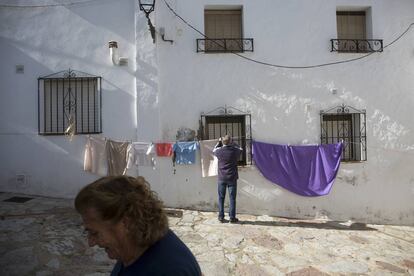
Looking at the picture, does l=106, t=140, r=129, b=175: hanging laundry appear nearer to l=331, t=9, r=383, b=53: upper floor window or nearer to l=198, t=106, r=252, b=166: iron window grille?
l=198, t=106, r=252, b=166: iron window grille

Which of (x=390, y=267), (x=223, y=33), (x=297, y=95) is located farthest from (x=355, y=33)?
(x=390, y=267)

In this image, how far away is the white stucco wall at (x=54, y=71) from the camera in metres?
7.79

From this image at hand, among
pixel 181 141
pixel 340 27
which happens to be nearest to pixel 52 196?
A: pixel 181 141

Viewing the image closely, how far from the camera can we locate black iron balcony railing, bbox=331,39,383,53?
8.12m

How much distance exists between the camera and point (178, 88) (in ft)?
25.6

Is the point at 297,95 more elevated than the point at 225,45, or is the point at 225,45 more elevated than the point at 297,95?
the point at 225,45

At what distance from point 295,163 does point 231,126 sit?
169cm

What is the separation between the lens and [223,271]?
4.81 m

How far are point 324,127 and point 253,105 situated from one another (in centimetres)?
182

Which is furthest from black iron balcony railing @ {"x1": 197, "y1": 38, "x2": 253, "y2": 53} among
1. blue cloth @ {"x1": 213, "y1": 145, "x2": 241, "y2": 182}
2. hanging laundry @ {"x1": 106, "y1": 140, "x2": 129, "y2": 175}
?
hanging laundry @ {"x1": 106, "y1": 140, "x2": 129, "y2": 175}

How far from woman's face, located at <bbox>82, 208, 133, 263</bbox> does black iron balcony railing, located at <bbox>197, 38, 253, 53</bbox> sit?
22.2 feet

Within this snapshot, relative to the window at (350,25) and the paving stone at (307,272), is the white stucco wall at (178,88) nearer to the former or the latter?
the window at (350,25)

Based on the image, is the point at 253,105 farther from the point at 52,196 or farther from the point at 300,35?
the point at 52,196

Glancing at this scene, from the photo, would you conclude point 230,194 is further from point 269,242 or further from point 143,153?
point 143,153
